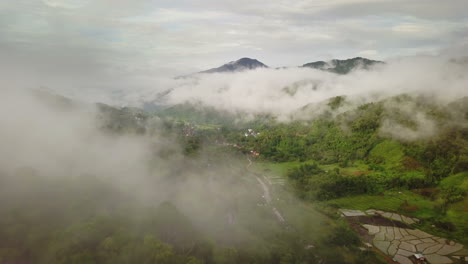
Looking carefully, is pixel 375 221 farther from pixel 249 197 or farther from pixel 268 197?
pixel 249 197

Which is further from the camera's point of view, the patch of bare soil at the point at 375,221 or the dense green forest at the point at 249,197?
the patch of bare soil at the point at 375,221

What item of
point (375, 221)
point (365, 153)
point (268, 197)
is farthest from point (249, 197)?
point (365, 153)

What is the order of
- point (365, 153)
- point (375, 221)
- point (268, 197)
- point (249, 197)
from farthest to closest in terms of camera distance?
1. point (365, 153)
2. point (268, 197)
3. point (249, 197)
4. point (375, 221)

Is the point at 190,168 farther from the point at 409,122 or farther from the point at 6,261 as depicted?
the point at 409,122

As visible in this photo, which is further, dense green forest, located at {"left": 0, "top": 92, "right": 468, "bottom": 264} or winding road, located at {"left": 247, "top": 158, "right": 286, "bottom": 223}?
winding road, located at {"left": 247, "top": 158, "right": 286, "bottom": 223}

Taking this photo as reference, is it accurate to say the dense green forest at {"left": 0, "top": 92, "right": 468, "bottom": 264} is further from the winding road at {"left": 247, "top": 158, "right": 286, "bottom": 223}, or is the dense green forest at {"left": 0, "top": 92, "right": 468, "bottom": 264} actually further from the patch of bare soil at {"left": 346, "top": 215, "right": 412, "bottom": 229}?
the patch of bare soil at {"left": 346, "top": 215, "right": 412, "bottom": 229}

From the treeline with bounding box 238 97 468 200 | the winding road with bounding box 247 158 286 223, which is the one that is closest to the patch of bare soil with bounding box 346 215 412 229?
the treeline with bounding box 238 97 468 200

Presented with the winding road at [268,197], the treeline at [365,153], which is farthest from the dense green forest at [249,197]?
the winding road at [268,197]

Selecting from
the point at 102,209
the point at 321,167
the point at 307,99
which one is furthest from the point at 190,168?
the point at 307,99

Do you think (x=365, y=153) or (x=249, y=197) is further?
(x=365, y=153)

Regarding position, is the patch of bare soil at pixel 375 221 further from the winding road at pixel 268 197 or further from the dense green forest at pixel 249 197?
the winding road at pixel 268 197

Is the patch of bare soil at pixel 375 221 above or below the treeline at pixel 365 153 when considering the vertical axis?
below
